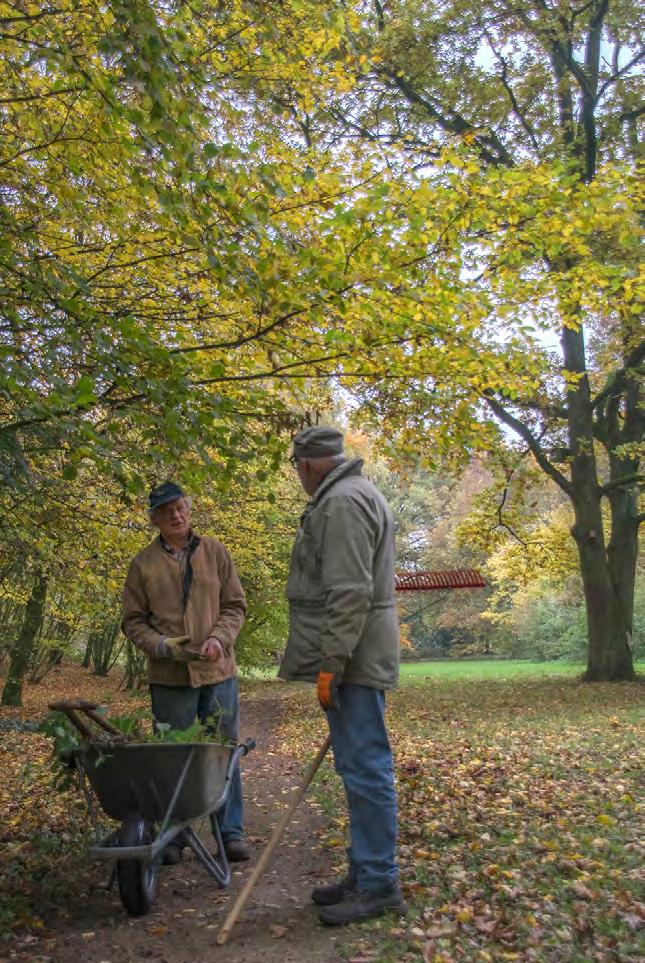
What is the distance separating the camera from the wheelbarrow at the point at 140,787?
388 cm

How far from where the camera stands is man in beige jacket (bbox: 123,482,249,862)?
4875 millimetres

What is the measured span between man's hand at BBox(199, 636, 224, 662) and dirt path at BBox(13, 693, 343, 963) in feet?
3.80

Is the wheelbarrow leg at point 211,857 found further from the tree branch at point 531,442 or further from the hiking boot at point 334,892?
the tree branch at point 531,442

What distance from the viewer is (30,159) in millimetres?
5695

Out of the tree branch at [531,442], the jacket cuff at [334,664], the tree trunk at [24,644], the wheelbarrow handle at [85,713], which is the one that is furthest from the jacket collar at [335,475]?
the tree branch at [531,442]

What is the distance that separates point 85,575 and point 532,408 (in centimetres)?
1034

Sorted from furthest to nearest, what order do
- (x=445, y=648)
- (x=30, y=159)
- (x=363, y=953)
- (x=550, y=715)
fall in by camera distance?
(x=445, y=648) → (x=550, y=715) → (x=30, y=159) → (x=363, y=953)

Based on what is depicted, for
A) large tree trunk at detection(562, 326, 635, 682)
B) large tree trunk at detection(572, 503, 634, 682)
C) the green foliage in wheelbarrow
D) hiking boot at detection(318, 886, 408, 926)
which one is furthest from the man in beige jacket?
large tree trunk at detection(572, 503, 634, 682)

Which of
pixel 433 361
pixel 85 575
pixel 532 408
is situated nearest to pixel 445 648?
pixel 532 408

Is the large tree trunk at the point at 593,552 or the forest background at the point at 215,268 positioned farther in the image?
the large tree trunk at the point at 593,552

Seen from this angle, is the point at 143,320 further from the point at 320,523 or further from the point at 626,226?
Result: the point at 626,226

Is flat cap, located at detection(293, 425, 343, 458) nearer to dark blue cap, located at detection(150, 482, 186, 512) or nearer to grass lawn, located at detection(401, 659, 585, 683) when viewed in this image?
dark blue cap, located at detection(150, 482, 186, 512)

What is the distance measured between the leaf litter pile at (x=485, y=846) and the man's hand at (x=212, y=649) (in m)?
0.85

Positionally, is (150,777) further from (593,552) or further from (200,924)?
(593,552)
